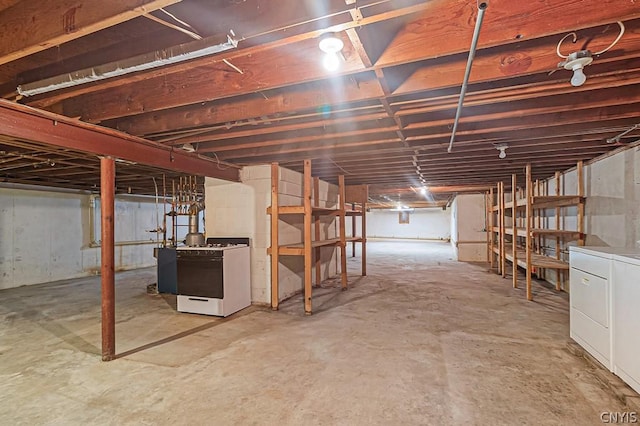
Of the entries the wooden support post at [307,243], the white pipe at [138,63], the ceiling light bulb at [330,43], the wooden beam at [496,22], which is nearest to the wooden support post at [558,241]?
the wooden support post at [307,243]

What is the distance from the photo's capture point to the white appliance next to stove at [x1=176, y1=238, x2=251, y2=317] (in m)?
3.79

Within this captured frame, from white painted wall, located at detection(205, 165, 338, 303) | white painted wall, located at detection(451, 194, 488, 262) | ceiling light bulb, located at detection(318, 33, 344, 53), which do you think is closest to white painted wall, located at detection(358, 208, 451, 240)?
white painted wall, located at detection(451, 194, 488, 262)

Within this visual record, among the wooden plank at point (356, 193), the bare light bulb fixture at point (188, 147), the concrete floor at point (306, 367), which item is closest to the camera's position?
the concrete floor at point (306, 367)

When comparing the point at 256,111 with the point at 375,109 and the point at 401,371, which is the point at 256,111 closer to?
the point at 375,109

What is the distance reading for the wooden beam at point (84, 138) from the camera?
2.21 m

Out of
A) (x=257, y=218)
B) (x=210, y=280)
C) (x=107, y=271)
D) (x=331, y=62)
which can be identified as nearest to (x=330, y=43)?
(x=331, y=62)

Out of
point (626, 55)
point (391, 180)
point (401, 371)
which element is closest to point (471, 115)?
point (626, 55)

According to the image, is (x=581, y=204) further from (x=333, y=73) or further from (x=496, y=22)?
(x=333, y=73)

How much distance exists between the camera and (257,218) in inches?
177

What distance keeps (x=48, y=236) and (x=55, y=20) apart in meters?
6.71

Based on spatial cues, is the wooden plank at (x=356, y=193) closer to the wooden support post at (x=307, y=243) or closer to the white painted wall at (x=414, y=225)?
the wooden support post at (x=307, y=243)

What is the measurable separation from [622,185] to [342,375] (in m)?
3.96

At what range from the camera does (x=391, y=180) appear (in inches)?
262

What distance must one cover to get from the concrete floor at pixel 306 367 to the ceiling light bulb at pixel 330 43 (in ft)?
6.76
